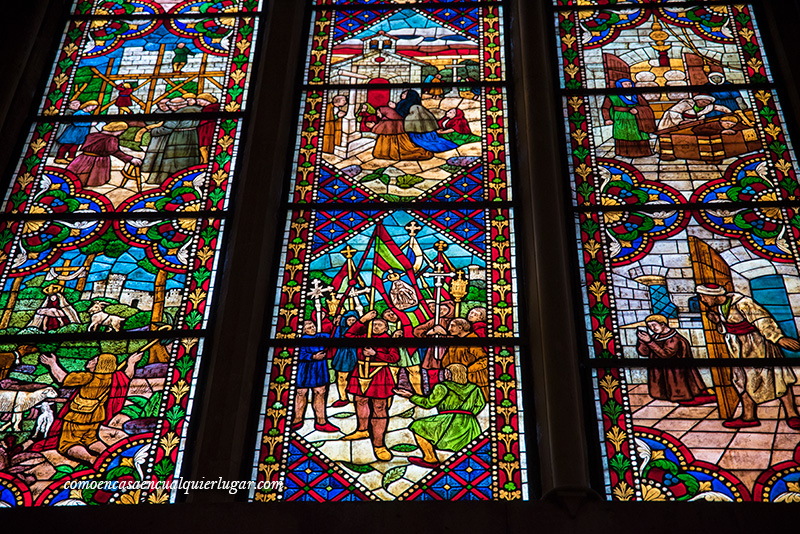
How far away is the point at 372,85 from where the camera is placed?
251 inches

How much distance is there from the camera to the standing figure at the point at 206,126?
19.9 ft

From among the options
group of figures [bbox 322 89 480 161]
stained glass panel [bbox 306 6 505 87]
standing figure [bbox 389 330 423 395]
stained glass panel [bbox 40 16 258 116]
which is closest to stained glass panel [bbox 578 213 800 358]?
standing figure [bbox 389 330 423 395]

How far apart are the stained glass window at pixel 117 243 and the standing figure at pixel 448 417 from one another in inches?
42.2

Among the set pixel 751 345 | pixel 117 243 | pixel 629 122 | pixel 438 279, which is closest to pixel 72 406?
pixel 117 243

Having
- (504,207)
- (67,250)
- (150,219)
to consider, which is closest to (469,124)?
(504,207)

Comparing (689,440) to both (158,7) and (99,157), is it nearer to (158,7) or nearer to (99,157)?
(99,157)

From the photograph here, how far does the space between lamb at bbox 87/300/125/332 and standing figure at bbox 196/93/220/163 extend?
3.55 feet

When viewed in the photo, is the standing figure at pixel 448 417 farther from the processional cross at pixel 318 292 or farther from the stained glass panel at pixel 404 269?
the processional cross at pixel 318 292

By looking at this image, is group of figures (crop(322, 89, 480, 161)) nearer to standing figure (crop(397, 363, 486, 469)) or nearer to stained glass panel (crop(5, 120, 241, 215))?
stained glass panel (crop(5, 120, 241, 215))

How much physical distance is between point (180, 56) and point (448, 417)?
3.00m

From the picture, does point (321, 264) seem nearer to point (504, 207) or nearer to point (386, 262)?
point (386, 262)

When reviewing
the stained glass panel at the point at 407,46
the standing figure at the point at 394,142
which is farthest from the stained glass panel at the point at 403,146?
the stained glass panel at the point at 407,46

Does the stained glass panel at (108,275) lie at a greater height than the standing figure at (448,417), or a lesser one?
greater

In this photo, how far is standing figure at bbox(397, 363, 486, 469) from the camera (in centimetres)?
484
